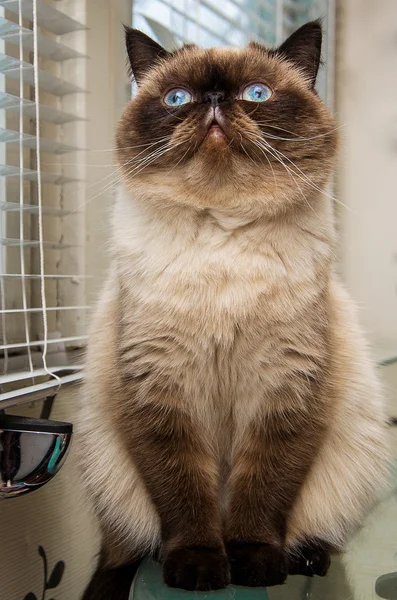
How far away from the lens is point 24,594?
132 centimetres

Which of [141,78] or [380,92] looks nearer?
[141,78]

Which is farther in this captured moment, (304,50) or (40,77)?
(40,77)

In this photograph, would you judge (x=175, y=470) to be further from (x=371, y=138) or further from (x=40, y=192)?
(x=371, y=138)

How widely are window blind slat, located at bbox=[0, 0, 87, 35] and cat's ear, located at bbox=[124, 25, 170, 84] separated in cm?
26

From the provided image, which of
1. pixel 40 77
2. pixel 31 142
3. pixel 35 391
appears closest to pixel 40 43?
pixel 40 77

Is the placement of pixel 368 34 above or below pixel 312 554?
above

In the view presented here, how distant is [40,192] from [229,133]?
506 millimetres

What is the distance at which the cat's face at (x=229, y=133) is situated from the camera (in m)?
0.97

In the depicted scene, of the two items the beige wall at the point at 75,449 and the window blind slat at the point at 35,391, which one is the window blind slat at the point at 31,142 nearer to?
the beige wall at the point at 75,449

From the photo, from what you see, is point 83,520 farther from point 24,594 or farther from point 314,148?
point 314,148

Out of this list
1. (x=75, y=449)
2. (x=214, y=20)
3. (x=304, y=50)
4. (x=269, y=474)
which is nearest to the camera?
(x=269, y=474)

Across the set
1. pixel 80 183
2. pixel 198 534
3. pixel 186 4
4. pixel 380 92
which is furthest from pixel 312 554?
pixel 380 92

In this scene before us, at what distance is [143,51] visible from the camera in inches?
45.5

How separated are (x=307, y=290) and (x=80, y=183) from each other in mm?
760
